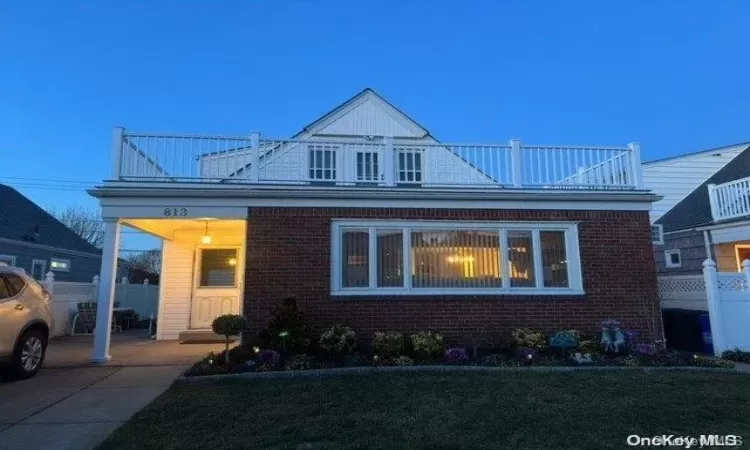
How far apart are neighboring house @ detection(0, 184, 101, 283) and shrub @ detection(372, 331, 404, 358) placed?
1356cm

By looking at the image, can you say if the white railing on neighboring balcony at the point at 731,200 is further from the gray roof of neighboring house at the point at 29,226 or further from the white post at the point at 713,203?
the gray roof of neighboring house at the point at 29,226

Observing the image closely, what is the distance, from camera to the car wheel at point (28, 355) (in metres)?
6.62

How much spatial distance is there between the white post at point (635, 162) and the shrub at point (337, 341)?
641cm

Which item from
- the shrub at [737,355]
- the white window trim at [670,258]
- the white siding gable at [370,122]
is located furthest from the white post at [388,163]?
the white window trim at [670,258]

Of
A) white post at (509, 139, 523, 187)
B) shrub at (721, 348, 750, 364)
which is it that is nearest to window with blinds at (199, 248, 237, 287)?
white post at (509, 139, 523, 187)

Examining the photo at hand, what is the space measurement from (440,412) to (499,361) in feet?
9.81

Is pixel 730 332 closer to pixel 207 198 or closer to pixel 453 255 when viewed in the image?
pixel 453 255

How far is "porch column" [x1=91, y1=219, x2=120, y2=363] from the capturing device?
26.6 ft

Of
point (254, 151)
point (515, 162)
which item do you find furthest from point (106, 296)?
point (515, 162)

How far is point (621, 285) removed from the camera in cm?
889

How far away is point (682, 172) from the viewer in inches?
609

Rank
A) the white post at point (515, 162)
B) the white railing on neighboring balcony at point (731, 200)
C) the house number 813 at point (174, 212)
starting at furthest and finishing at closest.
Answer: the white railing on neighboring balcony at point (731, 200) < the white post at point (515, 162) < the house number 813 at point (174, 212)

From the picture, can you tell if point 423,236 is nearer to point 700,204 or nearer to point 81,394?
point 81,394

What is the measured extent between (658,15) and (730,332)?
693 inches
